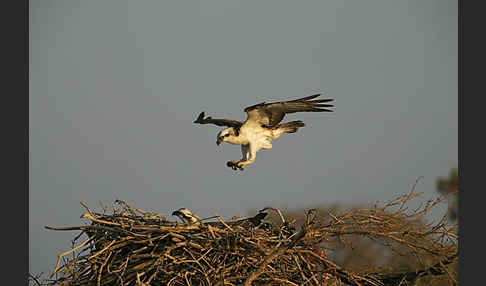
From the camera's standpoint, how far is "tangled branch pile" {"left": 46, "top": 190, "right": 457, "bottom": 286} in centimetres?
343

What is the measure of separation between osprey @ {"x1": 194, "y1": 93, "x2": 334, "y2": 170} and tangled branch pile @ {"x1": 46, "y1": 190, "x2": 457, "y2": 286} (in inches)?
31.2

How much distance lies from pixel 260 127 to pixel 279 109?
23 centimetres

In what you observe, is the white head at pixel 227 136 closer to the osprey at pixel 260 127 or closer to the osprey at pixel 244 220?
the osprey at pixel 260 127

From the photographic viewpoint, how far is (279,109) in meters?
4.46

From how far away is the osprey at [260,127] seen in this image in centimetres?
441

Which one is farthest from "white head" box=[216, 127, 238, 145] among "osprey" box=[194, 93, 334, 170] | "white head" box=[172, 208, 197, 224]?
"white head" box=[172, 208, 197, 224]

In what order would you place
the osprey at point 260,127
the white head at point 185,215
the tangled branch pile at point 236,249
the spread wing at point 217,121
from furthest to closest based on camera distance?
the spread wing at point 217,121 < the osprey at point 260,127 < the white head at point 185,215 < the tangled branch pile at point 236,249

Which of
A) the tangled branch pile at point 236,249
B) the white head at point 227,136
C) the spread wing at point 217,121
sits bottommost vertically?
the tangled branch pile at point 236,249

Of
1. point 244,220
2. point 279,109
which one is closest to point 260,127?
point 279,109

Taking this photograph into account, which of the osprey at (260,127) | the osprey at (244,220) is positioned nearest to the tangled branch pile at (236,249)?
the osprey at (244,220)

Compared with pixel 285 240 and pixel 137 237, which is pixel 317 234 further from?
pixel 137 237

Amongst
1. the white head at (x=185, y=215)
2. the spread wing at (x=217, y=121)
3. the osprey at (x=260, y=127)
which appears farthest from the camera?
the spread wing at (x=217, y=121)

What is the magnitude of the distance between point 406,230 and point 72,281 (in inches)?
86.6

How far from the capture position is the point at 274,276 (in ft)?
11.4
